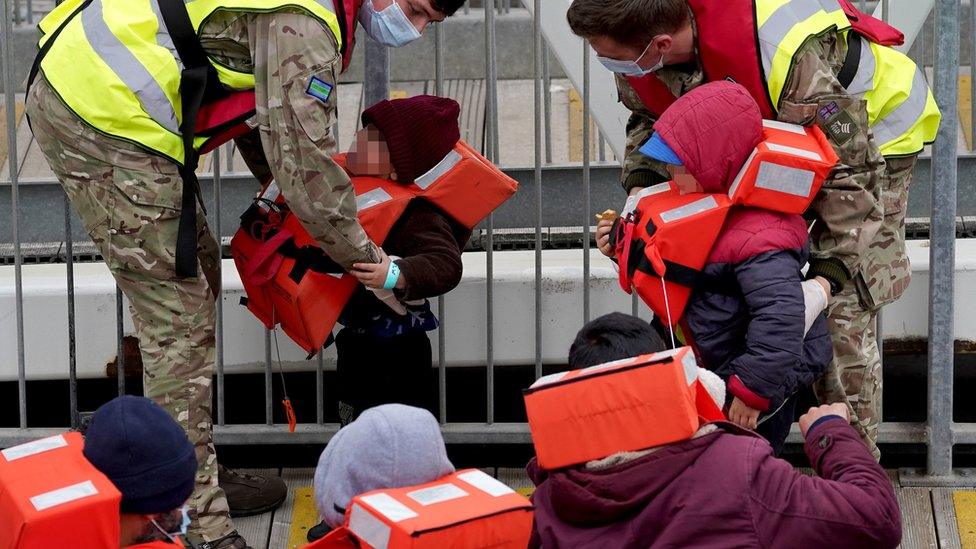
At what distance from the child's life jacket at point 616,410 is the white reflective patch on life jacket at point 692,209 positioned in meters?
0.86

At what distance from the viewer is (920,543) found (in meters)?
4.27

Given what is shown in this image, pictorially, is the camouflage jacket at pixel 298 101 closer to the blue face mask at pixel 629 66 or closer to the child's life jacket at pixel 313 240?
the child's life jacket at pixel 313 240

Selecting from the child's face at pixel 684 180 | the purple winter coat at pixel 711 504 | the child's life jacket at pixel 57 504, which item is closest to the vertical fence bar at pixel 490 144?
the child's face at pixel 684 180

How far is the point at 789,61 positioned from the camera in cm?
349

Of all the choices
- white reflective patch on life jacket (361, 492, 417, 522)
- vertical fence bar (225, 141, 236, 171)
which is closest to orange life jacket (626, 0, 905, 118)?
white reflective patch on life jacket (361, 492, 417, 522)

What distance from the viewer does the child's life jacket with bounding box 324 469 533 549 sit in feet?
7.61

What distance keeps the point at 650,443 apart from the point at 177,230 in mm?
1705

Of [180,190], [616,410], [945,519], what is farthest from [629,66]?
[945,519]

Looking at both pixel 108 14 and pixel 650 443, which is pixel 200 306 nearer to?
pixel 108 14

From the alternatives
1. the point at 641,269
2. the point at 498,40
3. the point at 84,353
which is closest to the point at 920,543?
the point at 641,269

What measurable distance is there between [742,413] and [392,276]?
1.02 meters

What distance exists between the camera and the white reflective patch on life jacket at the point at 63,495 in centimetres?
238

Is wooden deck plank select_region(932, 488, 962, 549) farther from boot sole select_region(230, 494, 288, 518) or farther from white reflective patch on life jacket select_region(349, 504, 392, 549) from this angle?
white reflective patch on life jacket select_region(349, 504, 392, 549)

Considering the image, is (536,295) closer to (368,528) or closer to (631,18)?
(631,18)
